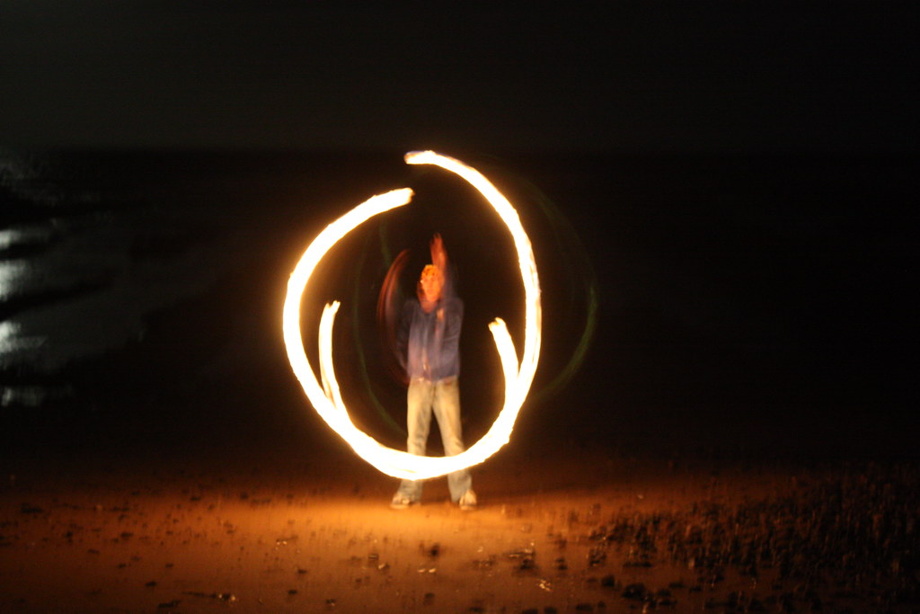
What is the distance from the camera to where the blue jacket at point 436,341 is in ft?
33.5

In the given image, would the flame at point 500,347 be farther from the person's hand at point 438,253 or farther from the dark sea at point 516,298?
the dark sea at point 516,298

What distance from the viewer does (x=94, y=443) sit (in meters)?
13.5

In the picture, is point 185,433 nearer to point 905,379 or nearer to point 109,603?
point 109,603

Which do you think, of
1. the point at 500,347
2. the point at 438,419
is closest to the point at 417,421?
the point at 438,419

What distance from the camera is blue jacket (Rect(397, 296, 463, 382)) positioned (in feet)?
33.5

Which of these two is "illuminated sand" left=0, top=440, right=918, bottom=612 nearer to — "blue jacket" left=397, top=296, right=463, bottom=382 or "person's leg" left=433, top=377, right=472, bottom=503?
"person's leg" left=433, top=377, right=472, bottom=503

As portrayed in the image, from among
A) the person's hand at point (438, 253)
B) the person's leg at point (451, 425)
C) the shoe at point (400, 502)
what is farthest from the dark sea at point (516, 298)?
the shoe at point (400, 502)

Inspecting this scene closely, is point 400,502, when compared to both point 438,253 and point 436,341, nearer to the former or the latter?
point 436,341

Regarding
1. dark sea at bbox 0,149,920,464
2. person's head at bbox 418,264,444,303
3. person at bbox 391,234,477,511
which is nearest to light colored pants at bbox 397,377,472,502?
person at bbox 391,234,477,511

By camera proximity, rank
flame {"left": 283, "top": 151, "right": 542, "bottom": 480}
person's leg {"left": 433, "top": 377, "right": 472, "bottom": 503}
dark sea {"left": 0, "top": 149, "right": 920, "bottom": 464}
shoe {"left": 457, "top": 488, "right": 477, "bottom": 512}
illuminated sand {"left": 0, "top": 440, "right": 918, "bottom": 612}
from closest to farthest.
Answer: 1. illuminated sand {"left": 0, "top": 440, "right": 918, "bottom": 612}
2. flame {"left": 283, "top": 151, "right": 542, "bottom": 480}
3. shoe {"left": 457, "top": 488, "right": 477, "bottom": 512}
4. person's leg {"left": 433, "top": 377, "right": 472, "bottom": 503}
5. dark sea {"left": 0, "top": 149, "right": 920, "bottom": 464}

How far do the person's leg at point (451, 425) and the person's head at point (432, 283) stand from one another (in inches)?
25.9

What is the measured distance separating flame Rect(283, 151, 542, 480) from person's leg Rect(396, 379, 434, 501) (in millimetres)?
220

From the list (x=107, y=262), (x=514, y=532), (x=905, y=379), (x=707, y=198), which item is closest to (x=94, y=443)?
(x=514, y=532)

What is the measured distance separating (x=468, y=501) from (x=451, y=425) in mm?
606
